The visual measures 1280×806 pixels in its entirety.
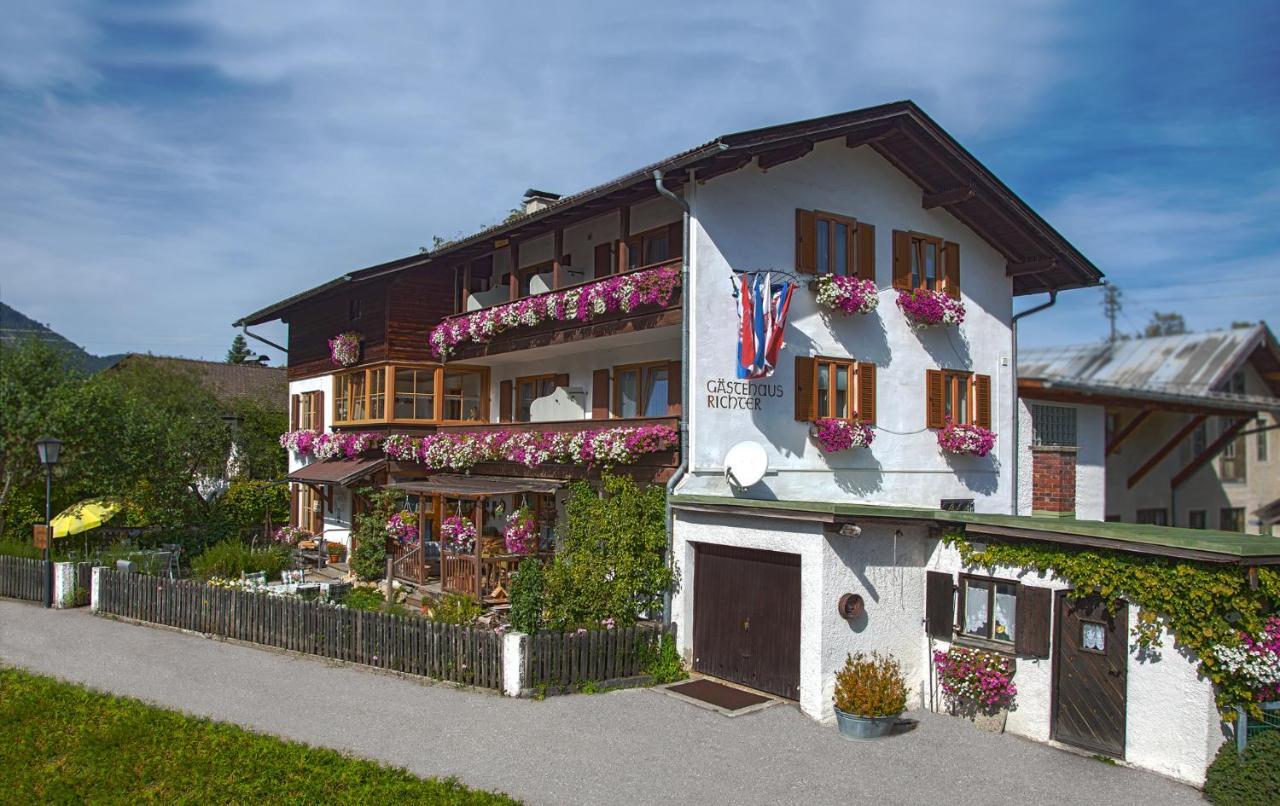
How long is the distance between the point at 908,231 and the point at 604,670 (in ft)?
37.6

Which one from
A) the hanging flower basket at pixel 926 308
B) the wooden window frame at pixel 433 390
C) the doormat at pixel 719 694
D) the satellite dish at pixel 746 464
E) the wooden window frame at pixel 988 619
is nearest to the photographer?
the wooden window frame at pixel 988 619

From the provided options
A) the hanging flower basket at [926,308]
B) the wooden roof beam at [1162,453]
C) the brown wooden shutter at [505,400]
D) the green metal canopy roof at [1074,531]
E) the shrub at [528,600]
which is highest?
the hanging flower basket at [926,308]

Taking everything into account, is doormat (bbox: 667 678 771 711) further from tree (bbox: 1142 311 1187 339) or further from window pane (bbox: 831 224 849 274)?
tree (bbox: 1142 311 1187 339)

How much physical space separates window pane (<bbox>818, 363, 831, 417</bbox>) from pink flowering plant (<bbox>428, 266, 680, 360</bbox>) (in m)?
3.56

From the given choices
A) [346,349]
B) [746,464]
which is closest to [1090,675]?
[746,464]

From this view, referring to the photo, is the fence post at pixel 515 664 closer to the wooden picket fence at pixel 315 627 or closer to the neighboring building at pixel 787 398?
the wooden picket fence at pixel 315 627

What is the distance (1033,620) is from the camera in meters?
11.9

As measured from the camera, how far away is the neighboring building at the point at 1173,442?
22391mm

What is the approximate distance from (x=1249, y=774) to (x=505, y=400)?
17719 mm


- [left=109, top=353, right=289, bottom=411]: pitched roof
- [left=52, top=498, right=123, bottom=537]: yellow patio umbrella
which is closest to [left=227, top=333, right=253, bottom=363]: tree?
[left=109, top=353, right=289, bottom=411]: pitched roof

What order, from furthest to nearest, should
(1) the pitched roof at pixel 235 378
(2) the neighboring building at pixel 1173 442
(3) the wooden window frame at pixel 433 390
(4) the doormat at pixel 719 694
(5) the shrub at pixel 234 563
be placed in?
(1) the pitched roof at pixel 235 378 → (3) the wooden window frame at pixel 433 390 → (2) the neighboring building at pixel 1173 442 → (5) the shrub at pixel 234 563 → (4) the doormat at pixel 719 694

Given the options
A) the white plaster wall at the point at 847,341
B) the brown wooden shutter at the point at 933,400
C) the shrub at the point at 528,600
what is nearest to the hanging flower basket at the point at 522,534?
the shrub at the point at 528,600

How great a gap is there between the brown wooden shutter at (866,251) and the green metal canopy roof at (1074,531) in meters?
6.80

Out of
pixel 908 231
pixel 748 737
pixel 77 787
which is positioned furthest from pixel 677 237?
pixel 77 787
